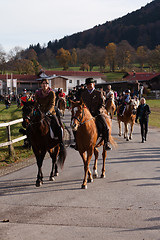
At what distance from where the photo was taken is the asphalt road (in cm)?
532

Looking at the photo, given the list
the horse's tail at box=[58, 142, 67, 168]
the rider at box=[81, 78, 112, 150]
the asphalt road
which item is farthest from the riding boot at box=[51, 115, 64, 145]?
the asphalt road

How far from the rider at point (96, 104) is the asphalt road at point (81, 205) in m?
1.49

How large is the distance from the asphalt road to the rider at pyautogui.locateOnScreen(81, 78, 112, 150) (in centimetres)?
149

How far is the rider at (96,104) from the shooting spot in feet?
29.1

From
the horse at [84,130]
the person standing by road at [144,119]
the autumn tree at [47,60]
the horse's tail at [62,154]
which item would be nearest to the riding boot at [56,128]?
the horse's tail at [62,154]

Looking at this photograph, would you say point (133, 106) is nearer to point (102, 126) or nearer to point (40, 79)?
point (102, 126)

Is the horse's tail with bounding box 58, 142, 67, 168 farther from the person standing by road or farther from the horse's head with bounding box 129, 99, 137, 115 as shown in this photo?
the horse's head with bounding box 129, 99, 137, 115

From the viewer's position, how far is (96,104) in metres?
8.99

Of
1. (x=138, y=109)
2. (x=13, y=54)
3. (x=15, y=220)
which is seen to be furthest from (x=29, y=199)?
(x=13, y=54)

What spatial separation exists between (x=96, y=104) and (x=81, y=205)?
→ 335 centimetres

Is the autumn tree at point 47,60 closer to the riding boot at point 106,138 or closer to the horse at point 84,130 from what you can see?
the riding boot at point 106,138

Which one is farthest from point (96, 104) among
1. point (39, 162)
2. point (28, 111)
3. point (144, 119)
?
point (144, 119)

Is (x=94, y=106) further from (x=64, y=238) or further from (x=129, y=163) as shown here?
(x=64, y=238)

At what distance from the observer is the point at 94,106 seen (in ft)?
29.5
